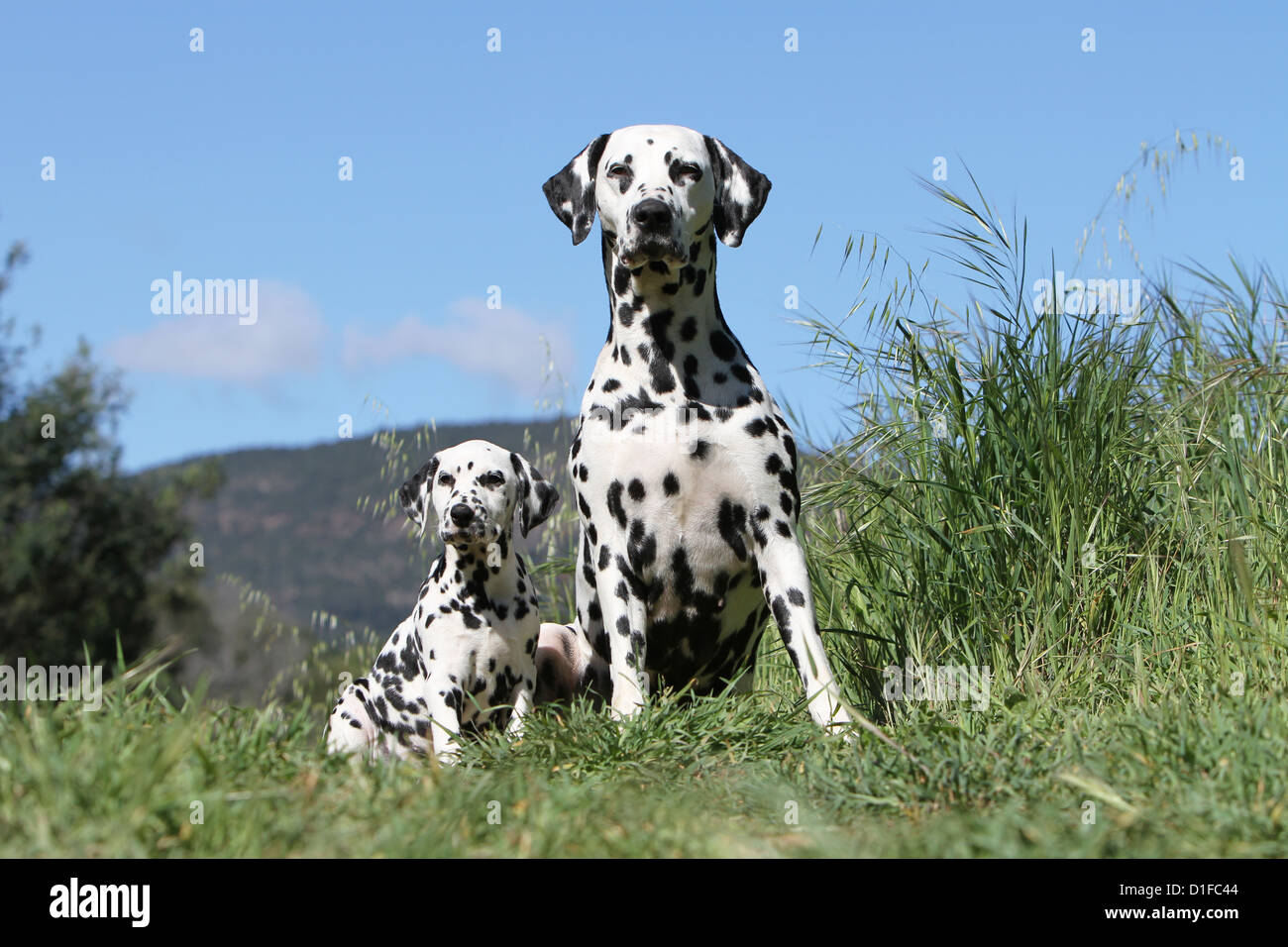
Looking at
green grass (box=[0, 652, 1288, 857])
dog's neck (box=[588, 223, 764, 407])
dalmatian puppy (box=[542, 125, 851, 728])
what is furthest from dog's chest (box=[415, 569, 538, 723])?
dog's neck (box=[588, 223, 764, 407])

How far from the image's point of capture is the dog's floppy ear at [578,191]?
189 inches

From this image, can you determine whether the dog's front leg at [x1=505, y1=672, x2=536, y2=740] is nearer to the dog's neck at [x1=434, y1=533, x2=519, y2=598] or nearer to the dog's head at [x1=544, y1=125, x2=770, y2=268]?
the dog's neck at [x1=434, y1=533, x2=519, y2=598]

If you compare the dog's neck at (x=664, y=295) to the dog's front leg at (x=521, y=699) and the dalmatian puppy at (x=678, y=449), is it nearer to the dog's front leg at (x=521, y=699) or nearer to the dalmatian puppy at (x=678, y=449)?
the dalmatian puppy at (x=678, y=449)

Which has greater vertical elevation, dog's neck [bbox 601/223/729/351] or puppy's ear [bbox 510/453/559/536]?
dog's neck [bbox 601/223/729/351]

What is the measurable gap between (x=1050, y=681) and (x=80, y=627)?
23859 millimetres

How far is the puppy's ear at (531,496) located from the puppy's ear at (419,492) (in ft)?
1.24

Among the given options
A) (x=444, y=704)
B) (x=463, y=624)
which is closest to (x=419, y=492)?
(x=463, y=624)

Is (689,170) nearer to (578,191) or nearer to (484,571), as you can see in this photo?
(578,191)

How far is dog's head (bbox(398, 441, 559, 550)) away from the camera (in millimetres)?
4734

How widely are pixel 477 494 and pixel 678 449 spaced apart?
937 millimetres

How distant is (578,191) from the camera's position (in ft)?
15.8

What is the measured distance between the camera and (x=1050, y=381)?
18.5 ft
